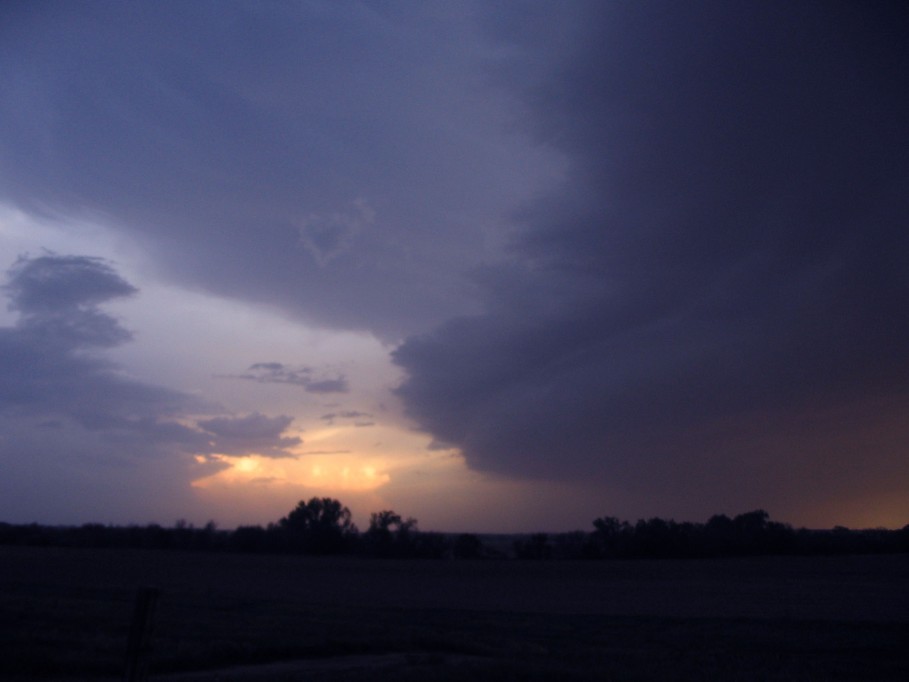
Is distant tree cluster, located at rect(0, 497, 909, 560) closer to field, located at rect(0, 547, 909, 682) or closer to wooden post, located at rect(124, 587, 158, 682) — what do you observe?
field, located at rect(0, 547, 909, 682)

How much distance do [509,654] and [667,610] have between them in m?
→ 25.3

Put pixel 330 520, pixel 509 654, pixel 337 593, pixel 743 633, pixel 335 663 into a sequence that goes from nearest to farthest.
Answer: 1. pixel 335 663
2. pixel 509 654
3. pixel 743 633
4. pixel 337 593
5. pixel 330 520

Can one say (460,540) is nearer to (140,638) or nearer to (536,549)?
(536,549)

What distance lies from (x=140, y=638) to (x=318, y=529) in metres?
113

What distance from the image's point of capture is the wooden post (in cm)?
542

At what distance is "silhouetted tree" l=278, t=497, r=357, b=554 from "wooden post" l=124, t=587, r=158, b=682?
109 m

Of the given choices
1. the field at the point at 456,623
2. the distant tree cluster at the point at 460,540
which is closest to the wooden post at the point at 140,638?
the field at the point at 456,623

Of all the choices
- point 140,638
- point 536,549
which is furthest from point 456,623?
point 536,549

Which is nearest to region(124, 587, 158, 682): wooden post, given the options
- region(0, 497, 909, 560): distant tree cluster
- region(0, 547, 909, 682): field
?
region(0, 547, 909, 682): field

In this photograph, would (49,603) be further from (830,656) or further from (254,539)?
(254,539)

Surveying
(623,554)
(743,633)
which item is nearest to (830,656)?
(743,633)

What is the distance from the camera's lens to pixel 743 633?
1080 inches

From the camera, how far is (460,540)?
346 ft

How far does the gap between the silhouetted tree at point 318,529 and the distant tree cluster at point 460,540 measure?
6.4 inches
